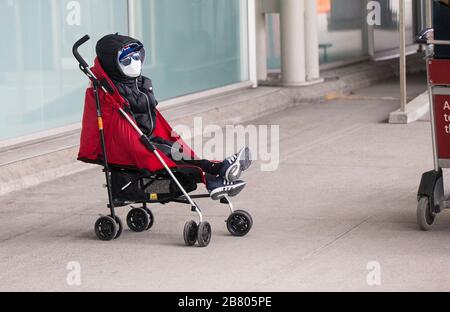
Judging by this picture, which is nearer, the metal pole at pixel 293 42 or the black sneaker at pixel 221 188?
the black sneaker at pixel 221 188

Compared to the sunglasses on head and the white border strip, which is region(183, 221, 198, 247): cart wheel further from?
the white border strip

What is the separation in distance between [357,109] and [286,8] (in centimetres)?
171

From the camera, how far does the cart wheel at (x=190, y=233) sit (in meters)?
7.43

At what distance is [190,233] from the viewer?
24.5 feet

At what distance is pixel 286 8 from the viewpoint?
14.9 meters

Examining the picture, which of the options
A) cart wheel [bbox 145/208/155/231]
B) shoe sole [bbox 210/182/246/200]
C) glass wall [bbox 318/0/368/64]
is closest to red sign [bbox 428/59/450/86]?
shoe sole [bbox 210/182/246/200]

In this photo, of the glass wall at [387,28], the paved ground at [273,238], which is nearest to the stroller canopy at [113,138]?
the paved ground at [273,238]

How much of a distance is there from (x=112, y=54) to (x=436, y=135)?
2315 millimetres

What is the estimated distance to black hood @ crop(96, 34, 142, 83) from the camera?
7691mm

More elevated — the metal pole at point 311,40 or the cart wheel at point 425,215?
the metal pole at point 311,40

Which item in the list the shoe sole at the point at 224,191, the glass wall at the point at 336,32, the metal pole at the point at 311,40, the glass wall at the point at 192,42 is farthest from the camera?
the glass wall at the point at 336,32

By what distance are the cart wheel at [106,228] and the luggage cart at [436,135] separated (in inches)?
82.2

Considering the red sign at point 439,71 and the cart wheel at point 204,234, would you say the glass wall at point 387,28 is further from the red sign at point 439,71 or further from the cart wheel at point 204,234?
the cart wheel at point 204,234
